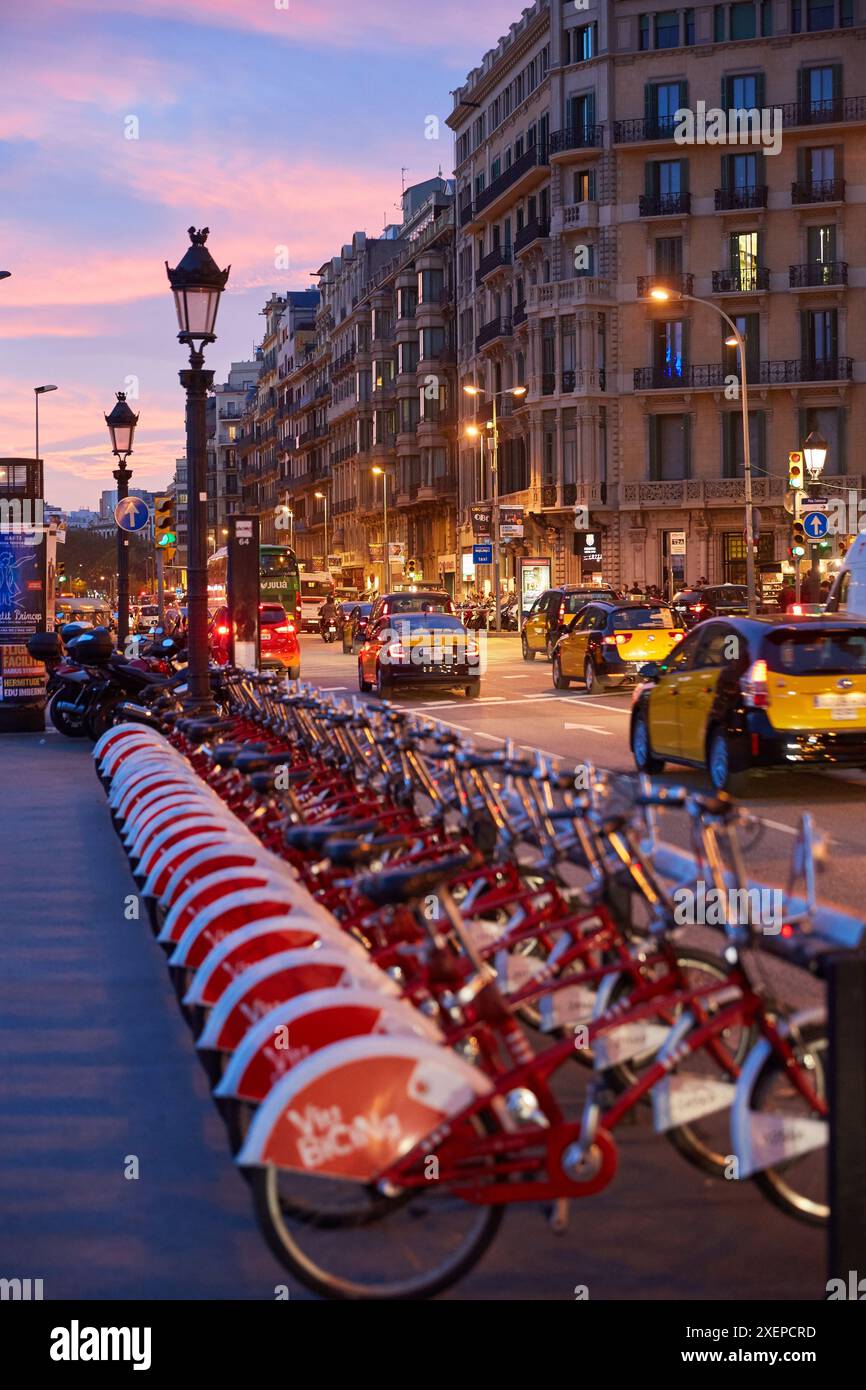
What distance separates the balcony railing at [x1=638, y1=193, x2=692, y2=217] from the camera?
68.4 m

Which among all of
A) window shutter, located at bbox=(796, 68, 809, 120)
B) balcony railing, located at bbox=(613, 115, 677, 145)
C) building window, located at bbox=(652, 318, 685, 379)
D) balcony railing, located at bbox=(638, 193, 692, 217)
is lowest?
building window, located at bbox=(652, 318, 685, 379)

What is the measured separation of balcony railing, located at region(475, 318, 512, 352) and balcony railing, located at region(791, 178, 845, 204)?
1453 cm

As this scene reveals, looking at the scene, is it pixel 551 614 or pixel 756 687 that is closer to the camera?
pixel 756 687

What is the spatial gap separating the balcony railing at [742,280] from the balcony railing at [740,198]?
2.18 m

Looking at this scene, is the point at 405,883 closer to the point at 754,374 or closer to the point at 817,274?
the point at 754,374

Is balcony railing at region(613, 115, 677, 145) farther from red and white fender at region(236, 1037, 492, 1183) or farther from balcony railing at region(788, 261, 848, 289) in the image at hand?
red and white fender at region(236, 1037, 492, 1183)

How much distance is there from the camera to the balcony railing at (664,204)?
225 feet

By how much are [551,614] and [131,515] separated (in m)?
15.5

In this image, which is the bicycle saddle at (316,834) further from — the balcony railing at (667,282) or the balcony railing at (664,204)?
the balcony railing at (664,204)

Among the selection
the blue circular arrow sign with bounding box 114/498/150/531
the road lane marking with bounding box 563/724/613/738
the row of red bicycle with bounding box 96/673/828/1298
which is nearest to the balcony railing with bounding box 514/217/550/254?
the blue circular arrow sign with bounding box 114/498/150/531

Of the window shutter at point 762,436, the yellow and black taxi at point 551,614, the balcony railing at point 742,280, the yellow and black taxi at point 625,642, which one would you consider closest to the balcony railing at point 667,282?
the balcony railing at point 742,280

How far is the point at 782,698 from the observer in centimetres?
1562

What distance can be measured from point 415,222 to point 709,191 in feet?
137

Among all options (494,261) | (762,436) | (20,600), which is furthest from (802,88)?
(20,600)
